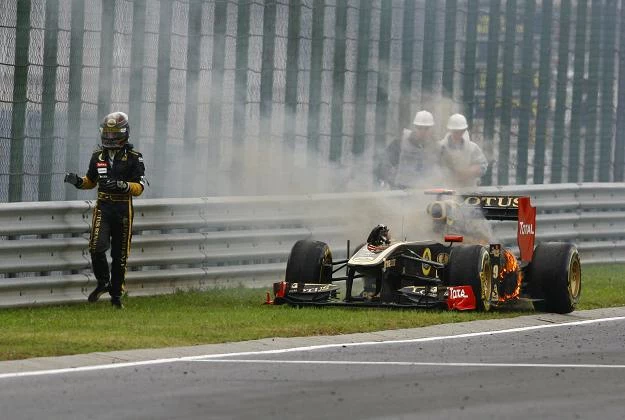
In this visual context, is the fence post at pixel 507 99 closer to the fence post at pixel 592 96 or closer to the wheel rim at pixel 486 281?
the fence post at pixel 592 96

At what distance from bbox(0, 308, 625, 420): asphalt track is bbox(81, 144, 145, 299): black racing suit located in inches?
116

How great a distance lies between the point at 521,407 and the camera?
396 inches

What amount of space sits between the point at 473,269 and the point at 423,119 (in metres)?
4.43

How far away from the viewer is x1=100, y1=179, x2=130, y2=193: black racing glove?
51.2ft

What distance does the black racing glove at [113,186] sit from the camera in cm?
1560

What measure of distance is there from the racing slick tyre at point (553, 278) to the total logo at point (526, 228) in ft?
1.10

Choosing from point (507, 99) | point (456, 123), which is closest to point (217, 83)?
point (456, 123)

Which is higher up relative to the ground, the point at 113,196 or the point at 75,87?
the point at 75,87

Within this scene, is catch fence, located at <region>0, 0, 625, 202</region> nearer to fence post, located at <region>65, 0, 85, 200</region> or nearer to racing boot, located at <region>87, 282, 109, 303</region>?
fence post, located at <region>65, 0, 85, 200</region>

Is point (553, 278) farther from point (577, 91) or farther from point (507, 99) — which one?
point (577, 91)

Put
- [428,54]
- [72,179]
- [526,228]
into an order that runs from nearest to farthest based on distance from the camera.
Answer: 1. [72,179]
2. [526,228]
3. [428,54]

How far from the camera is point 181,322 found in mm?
14281

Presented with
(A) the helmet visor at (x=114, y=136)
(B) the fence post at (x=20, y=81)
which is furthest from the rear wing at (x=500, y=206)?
(B) the fence post at (x=20, y=81)

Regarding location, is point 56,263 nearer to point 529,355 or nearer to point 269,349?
point 269,349
